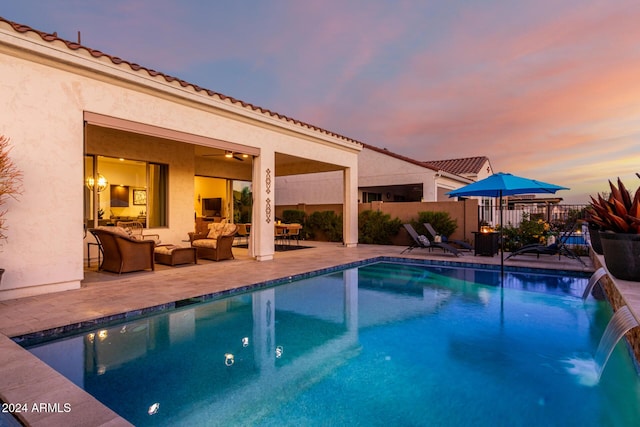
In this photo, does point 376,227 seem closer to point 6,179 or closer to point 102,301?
point 102,301

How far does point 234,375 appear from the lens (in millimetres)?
3537

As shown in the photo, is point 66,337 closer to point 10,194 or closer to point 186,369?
point 186,369

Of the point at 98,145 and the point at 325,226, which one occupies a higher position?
the point at 98,145

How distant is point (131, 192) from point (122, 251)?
13.1 ft

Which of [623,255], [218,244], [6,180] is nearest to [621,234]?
[623,255]

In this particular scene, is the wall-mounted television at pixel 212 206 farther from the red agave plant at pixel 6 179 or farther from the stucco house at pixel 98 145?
the red agave plant at pixel 6 179

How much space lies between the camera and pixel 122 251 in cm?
739

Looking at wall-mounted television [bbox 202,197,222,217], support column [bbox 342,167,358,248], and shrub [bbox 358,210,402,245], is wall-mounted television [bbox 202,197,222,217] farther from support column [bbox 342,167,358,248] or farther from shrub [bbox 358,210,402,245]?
shrub [bbox 358,210,402,245]

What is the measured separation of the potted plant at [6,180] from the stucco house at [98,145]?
0.08 metres

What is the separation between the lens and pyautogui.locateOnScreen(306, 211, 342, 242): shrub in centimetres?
1642

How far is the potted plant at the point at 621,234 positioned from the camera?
5273 mm

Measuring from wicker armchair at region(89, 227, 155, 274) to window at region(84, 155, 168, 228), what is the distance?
114 inches

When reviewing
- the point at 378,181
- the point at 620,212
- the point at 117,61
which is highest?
the point at 117,61

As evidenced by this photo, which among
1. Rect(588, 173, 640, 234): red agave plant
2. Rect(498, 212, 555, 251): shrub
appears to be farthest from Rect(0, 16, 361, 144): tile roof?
Rect(498, 212, 555, 251): shrub
